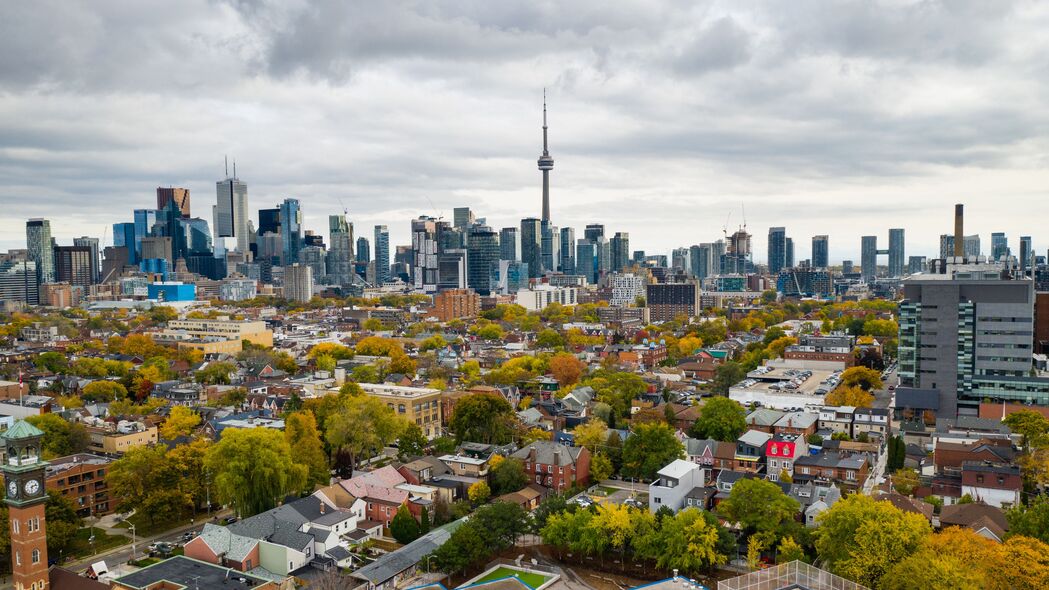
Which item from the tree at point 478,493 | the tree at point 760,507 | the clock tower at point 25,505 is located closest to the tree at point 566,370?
the tree at point 478,493

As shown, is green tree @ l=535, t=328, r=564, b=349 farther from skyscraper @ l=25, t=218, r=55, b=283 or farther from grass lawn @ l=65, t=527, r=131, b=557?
skyscraper @ l=25, t=218, r=55, b=283

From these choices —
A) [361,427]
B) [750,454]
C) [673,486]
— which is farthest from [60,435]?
[750,454]

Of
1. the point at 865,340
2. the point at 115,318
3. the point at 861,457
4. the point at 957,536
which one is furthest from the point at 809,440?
the point at 115,318

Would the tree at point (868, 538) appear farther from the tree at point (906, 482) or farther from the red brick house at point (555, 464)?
the red brick house at point (555, 464)

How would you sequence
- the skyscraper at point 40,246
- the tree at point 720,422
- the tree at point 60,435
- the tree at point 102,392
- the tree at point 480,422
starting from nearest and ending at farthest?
the tree at point 60,435 → the tree at point 720,422 → the tree at point 480,422 → the tree at point 102,392 → the skyscraper at point 40,246

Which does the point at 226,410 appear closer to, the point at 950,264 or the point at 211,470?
the point at 211,470

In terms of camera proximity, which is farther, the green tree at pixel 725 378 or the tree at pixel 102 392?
the green tree at pixel 725 378

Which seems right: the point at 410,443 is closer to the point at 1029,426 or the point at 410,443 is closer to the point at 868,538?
the point at 868,538
